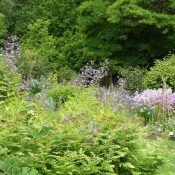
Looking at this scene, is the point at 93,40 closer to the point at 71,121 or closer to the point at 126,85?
the point at 126,85

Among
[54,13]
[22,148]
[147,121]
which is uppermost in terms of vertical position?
[54,13]

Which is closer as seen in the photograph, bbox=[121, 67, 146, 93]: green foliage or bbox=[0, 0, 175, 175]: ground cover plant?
bbox=[0, 0, 175, 175]: ground cover plant

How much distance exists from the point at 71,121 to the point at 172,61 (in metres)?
10.2

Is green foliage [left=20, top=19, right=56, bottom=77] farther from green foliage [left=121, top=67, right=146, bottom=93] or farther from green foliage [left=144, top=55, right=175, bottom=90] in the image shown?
green foliage [left=144, top=55, right=175, bottom=90]

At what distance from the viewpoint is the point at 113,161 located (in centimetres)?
532

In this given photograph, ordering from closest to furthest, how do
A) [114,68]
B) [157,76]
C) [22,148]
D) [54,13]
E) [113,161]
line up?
[22,148], [113,161], [157,76], [114,68], [54,13]

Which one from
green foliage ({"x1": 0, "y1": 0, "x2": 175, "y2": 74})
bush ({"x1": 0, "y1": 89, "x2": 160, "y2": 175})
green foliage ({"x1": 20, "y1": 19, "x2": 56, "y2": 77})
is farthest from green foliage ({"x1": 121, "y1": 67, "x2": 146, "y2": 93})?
bush ({"x1": 0, "y1": 89, "x2": 160, "y2": 175})

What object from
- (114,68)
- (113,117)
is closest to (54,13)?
(114,68)

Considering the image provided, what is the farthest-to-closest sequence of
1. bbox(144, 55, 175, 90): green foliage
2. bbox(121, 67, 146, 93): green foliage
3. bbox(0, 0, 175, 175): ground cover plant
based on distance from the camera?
bbox(121, 67, 146, 93): green foliage
bbox(144, 55, 175, 90): green foliage
bbox(0, 0, 175, 175): ground cover plant

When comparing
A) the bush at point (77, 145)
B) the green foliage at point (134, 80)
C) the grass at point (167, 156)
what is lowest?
the grass at point (167, 156)

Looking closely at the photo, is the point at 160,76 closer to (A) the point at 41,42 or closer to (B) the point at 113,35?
(B) the point at 113,35

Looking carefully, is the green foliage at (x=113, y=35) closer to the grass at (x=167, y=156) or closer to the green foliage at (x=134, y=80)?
the green foliage at (x=134, y=80)

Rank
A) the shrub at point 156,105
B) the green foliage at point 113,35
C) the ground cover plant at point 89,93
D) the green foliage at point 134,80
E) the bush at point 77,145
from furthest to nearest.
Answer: the green foliage at point 113,35 < the green foliage at point 134,80 < the shrub at point 156,105 < the ground cover plant at point 89,93 < the bush at point 77,145

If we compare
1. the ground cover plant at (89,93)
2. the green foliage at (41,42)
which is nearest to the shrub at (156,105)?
the ground cover plant at (89,93)
